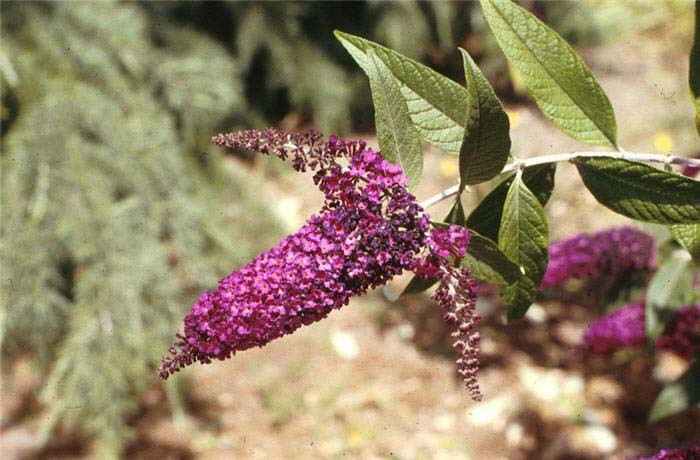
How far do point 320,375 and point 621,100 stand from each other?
2064mm

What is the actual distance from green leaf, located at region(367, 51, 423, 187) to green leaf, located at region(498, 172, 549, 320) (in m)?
0.11

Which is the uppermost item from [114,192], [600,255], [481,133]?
[481,133]

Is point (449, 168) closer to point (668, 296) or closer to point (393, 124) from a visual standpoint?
point (668, 296)

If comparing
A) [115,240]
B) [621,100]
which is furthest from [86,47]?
[621,100]

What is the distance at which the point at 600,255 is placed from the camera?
4.81ft

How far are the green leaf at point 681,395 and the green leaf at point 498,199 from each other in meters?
0.80

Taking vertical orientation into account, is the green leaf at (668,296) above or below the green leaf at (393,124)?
below

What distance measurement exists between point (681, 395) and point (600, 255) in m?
0.34

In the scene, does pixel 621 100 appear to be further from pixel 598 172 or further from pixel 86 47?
pixel 598 172

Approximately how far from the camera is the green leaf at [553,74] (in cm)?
82

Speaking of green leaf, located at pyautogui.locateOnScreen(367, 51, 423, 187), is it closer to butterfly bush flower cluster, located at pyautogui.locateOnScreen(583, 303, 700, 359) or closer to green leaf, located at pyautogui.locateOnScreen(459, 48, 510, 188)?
green leaf, located at pyautogui.locateOnScreen(459, 48, 510, 188)

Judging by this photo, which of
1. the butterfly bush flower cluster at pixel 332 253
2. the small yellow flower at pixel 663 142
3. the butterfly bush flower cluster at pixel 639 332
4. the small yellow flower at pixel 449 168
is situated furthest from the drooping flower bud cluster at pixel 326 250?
the small yellow flower at pixel 663 142

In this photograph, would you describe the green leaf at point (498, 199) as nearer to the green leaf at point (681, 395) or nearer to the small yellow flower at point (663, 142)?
the green leaf at point (681, 395)

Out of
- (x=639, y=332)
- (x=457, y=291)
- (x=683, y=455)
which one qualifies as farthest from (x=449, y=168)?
(x=457, y=291)
